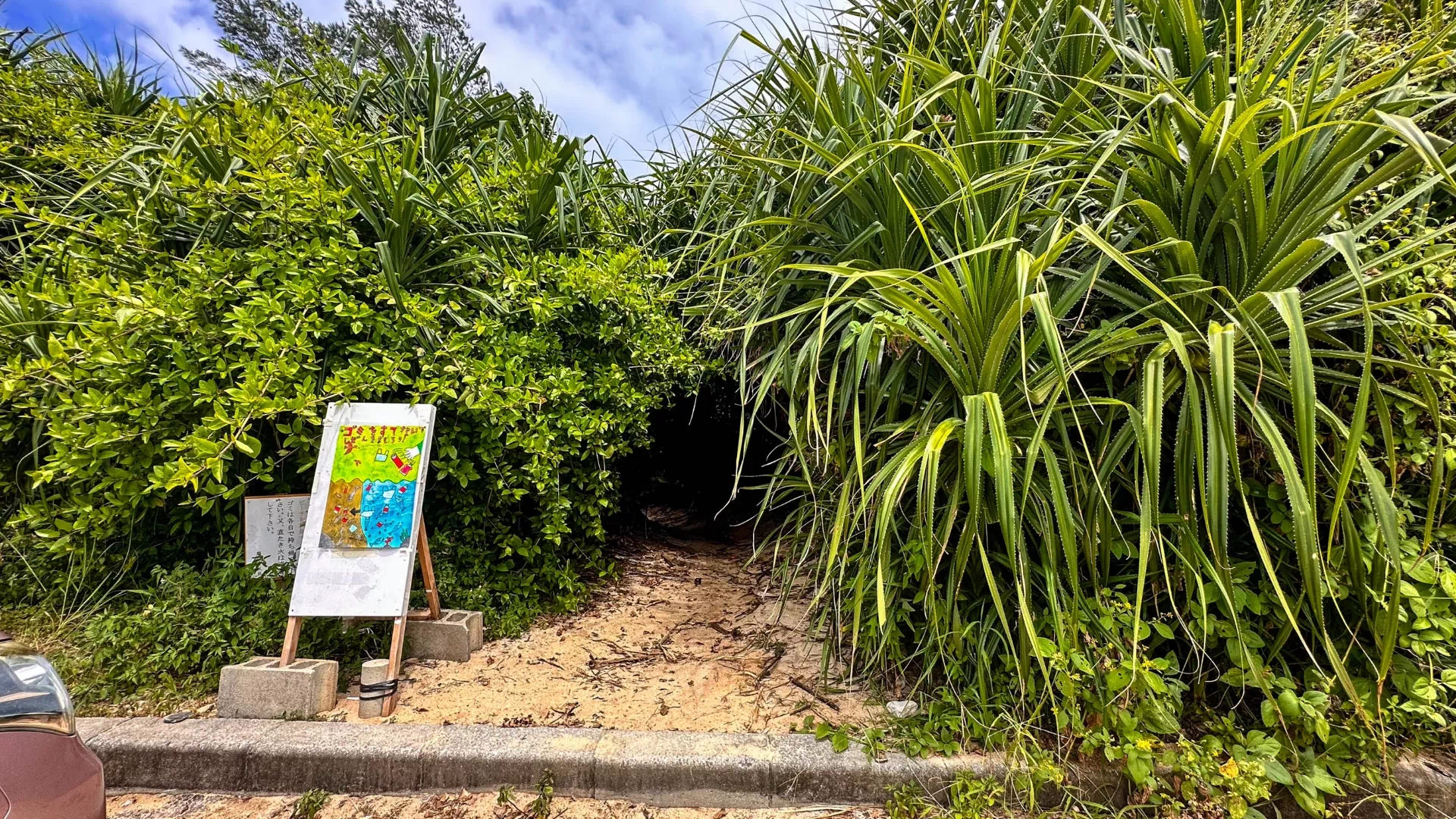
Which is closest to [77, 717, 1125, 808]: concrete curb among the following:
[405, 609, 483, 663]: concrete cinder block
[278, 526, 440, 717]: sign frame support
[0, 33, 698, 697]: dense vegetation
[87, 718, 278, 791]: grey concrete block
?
[87, 718, 278, 791]: grey concrete block

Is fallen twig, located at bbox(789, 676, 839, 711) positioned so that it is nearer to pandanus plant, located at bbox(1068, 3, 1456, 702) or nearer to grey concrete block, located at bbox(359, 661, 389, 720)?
pandanus plant, located at bbox(1068, 3, 1456, 702)

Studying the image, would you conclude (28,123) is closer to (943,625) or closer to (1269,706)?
(943,625)

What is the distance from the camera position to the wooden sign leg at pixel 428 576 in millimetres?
2154

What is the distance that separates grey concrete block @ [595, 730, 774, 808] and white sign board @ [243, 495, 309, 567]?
4.74ft

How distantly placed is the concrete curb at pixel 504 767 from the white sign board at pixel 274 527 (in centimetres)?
63

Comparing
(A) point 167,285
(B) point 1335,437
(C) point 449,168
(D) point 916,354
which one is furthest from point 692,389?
(B) point 1335,437

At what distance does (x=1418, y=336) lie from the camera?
151cm

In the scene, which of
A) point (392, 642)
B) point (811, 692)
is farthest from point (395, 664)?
point (811, 692)

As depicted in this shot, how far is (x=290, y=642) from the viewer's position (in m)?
1.88

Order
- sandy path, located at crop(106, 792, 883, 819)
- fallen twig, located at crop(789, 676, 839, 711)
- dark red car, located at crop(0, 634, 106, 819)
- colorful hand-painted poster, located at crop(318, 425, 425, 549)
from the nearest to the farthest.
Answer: dark red car, located at crop(0, 634, 106, 819) → sandy path, located at crop(106, 792, 883, 819) → fallen twig, located at crop(789, 676, 839, 711) → colorful hand-painted poster, located at crop(318, 425, 425, 549)

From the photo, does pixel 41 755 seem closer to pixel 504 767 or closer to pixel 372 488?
pixel 504 767

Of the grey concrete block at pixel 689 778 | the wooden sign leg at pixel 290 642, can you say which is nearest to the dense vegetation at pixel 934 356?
the wooden sign leg at pixel 290 642

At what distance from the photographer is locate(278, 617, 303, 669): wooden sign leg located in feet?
6.13

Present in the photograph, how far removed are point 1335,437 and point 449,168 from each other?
11.2ft
